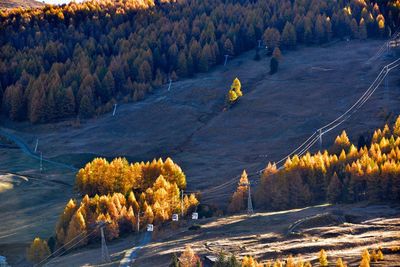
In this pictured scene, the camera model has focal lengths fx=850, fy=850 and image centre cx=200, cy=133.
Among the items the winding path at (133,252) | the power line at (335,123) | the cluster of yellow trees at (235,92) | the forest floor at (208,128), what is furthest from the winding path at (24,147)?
the winding path at (133,252)

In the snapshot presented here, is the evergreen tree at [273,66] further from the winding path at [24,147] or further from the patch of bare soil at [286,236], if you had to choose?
the patch of bare soil at [286,236]

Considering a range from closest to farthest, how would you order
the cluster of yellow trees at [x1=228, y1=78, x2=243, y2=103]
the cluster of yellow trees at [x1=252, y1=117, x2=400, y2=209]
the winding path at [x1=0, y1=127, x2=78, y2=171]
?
the cluster of yellow trees at [x1=252, y1=117, x2=400, y2=209]
the winding path at [x1=0, y1=127, x2=78, y2=171]
the cluster of yellow trees at [x1=228, y1=78, x2=243, y2=103]

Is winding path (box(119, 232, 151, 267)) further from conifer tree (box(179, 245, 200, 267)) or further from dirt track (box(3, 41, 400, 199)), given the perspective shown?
dirt track (box(3, 41, 400, 199))

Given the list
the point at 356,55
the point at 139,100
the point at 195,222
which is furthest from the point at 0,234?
the point at 356,55

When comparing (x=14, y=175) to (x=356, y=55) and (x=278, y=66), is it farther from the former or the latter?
(x=356, y=55)

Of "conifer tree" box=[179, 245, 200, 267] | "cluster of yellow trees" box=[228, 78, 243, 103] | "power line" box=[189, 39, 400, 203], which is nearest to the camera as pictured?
"conifer tree" box=[179, 245, 200, 267]

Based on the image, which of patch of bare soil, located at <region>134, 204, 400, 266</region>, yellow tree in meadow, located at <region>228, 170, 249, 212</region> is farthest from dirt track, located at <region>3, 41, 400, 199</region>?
patch of bare soil, located at <region>134, 204, 400, 266</region>

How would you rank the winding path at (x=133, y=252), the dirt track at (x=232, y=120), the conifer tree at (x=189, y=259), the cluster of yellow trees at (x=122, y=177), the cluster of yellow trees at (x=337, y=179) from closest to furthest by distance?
the conifer tree at (x=189, y=259) < the winding path at (x=133, y=252) < the cluster of yellow trees at (x=337, y=179) < the cluster of yellow trees at (x=122, y=177) < the dirt track at (x=232, y=120)
